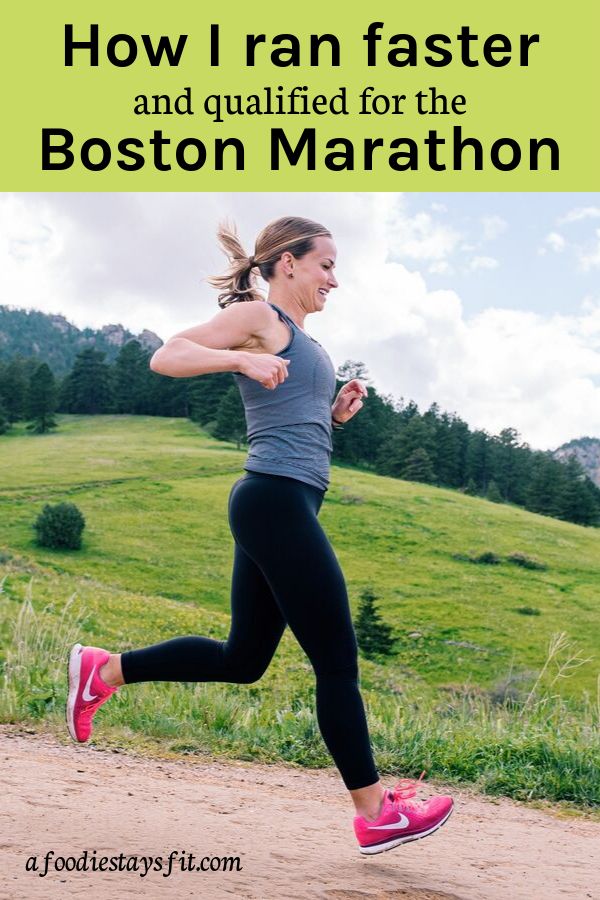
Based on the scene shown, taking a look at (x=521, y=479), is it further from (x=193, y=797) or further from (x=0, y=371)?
(x=193, y=797)

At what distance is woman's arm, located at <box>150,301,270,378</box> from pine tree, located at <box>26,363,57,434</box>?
7222 cm

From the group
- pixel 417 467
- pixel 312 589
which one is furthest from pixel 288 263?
pixel 417 467

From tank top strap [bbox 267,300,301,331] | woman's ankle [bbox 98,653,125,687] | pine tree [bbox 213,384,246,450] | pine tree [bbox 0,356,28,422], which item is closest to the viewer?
tank top strap [bbox 267,300,301,331]

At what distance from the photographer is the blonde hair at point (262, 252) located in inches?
138

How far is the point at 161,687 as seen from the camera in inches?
255

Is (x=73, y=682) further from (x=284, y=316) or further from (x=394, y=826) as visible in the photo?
(x=284, y=316)

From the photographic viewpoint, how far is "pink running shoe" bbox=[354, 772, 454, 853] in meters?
3.12

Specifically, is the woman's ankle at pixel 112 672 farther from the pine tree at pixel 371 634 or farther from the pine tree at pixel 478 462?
the pine tree at pixel 478 462

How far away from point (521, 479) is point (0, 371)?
49.6 metres

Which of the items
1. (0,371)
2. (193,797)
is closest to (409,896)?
(193,797)

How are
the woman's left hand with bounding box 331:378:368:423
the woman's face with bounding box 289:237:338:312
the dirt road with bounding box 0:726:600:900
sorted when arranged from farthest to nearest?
the woman's left hand with bounding box 331:378:368:423 → the woman's face with bounding box 289:237:338:312 → the dirt road with bounding box 0:726:600:900

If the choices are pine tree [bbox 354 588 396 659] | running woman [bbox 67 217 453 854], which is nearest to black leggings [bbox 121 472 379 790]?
running woman [bbox 67 217 453 854]

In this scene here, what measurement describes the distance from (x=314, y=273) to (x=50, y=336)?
188 metres

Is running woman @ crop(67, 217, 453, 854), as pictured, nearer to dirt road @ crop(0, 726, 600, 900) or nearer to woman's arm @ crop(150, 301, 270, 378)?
woman's arm @ crop(150, 301, 270, 378)
